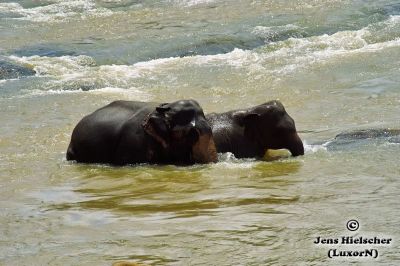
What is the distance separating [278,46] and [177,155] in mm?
9020

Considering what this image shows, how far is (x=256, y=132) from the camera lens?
358 inches

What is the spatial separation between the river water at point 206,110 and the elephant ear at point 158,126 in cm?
28

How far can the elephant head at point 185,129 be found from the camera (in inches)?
334

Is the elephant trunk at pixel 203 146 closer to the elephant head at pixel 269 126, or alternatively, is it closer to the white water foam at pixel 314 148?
the elephant head at pixel 269 126

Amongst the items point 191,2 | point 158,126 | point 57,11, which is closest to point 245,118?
point 158,126

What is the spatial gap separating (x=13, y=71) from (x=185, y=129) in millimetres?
8248

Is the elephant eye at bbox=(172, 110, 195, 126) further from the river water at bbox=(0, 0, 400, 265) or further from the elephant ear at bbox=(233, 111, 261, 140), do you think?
the elephant ear at bbox=(233, 111, 261, 140)

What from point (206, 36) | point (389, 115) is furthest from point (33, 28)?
point (389, 115)

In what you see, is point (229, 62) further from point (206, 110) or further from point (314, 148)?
point (314, 148)

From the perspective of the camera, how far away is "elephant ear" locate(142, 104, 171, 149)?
8.52 metres

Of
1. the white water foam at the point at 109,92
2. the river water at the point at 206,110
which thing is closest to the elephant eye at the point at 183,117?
the river water at the point at 206,110

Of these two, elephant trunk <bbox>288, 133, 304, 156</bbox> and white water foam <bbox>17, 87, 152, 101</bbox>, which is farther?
white water foam <bbox>17, 87, 152, 101</bbox>

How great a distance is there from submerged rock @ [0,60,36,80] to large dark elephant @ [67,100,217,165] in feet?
23.6

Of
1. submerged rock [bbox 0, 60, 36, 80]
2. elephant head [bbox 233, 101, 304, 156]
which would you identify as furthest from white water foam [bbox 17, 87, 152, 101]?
elephant head [bbox 233, 101, 304, 156]
